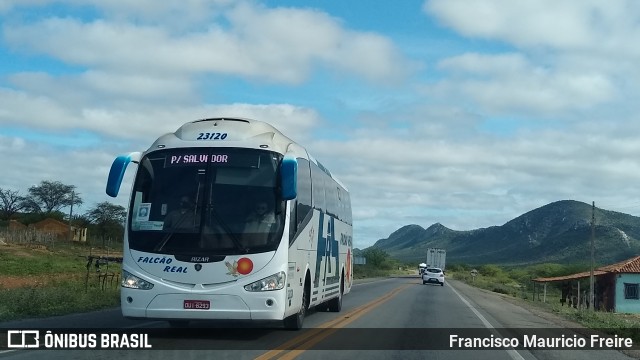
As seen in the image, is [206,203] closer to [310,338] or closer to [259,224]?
[259,224]

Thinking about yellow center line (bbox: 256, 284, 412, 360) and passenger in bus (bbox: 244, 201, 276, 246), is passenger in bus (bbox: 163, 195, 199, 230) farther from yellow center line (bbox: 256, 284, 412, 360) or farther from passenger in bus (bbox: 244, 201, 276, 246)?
yellow center line (bbox: 256, 284, 412, 360)

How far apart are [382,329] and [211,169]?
231 inches

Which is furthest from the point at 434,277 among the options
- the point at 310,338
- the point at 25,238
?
the point at 310,338

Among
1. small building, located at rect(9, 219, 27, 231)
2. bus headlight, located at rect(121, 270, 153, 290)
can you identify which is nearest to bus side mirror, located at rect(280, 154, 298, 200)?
bus headlight, located at rect(121, 270, 153, 290)

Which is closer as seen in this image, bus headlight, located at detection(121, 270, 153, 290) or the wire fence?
bus headlight, located at detection(121, 270, 153, 290)

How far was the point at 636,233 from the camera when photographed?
520ft

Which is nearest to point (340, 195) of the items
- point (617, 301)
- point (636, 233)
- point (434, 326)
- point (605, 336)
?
point (434, 326)

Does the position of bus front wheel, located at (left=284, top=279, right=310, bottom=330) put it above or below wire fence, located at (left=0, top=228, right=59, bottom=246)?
below

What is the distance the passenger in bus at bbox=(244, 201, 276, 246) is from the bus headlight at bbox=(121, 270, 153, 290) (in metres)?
1.80

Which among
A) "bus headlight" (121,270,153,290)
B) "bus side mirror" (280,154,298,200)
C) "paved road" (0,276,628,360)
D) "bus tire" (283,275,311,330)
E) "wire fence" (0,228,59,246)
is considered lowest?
"paved road" (0,276,628,360)

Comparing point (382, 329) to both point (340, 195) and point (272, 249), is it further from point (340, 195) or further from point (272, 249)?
point (340, 195)

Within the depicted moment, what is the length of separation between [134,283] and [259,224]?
2.27 m

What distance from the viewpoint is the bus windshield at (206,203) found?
41.9 feet

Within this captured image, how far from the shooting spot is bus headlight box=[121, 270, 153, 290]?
12.6 metres
